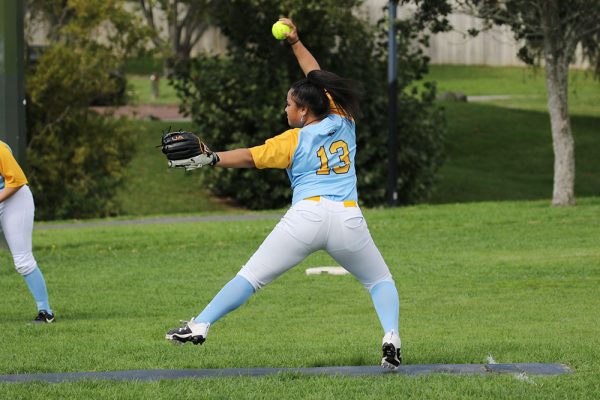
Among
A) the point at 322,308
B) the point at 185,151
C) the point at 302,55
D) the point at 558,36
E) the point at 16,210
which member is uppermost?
the point at 558,36

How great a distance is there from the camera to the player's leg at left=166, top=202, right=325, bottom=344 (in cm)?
791

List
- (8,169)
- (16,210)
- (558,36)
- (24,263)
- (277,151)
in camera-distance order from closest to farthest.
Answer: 1. (277,151)
2. (8,169)
3. (16,210)
4. (24,263)
5. (558,36)

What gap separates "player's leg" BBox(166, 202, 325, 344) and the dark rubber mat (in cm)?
37

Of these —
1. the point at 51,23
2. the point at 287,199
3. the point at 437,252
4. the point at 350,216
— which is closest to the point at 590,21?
the point at 437,252

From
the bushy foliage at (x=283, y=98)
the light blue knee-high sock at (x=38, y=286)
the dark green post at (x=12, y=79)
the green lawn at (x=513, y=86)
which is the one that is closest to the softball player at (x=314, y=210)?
the light blue knee-high sock at (x=38, y=286)

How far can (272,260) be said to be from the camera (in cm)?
798

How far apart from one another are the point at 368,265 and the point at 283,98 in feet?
79.5

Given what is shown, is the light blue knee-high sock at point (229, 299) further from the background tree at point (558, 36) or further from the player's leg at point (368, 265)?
the background tree at point (558, 36)

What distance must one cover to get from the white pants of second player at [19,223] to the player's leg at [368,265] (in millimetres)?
4181

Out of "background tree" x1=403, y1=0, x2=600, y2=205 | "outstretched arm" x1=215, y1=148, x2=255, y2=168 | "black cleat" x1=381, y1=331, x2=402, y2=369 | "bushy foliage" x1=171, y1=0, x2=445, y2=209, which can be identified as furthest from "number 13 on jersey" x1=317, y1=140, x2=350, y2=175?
"bushy foliage" x1=171, y1=0, x2=445, y2=209

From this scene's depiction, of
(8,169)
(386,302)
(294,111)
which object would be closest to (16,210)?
(8,169)

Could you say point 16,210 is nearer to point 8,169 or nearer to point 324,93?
point 8,169

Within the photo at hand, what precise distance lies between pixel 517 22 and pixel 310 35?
7967mm

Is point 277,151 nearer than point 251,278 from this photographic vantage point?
Yes
